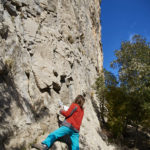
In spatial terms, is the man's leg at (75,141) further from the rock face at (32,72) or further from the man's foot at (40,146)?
the man's foot at (40,146)

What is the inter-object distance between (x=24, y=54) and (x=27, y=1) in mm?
3206

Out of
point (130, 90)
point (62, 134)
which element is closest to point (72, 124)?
point (62, 134)

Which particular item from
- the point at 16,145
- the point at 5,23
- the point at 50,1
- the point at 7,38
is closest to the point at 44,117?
the point at 16,145

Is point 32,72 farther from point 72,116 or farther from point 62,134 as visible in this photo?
point 62,134

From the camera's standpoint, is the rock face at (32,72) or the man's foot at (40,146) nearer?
the man's foot at (40,146)

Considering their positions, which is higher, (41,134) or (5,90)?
(5,90)

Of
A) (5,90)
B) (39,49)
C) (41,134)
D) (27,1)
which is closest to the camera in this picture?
(5,90)

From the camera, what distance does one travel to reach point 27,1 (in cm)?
825

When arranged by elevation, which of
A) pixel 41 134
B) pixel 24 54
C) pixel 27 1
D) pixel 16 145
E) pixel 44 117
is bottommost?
pixel 16 145

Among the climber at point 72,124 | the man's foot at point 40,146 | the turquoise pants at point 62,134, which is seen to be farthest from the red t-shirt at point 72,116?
the man's foot at point 40,146

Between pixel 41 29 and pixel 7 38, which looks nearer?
pixel 7 38

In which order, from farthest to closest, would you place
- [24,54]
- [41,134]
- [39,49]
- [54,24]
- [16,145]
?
[54,24], [39,49], [24,54], [41,134], [16,145]

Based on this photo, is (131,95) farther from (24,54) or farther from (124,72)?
(24,54)

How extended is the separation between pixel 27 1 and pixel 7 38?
10.4 ft
